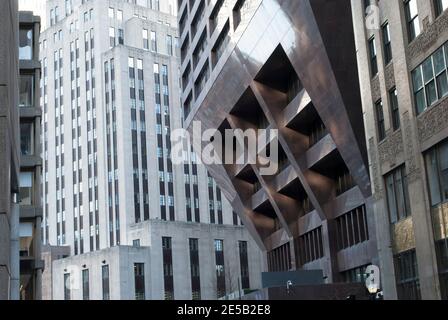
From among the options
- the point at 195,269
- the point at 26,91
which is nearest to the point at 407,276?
the point at 26,91

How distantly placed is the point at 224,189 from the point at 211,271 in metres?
28.2

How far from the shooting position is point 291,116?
160 ft

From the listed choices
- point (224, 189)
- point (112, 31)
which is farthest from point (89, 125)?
point (224, 189)

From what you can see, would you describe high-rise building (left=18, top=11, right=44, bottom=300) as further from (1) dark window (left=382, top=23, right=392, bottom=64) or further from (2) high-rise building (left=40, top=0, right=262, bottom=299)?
(2) high-rise building (left=40, top=0, right=262, bottom=299)

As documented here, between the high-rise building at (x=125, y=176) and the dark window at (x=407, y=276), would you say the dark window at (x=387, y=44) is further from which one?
the high-rise building at (x=125, y=176)

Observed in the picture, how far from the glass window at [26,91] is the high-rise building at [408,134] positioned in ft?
61.0

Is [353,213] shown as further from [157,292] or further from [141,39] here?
[141,39]

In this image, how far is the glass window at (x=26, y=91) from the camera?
40312mm

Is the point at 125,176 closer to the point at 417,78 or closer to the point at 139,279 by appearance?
the point at 139,279

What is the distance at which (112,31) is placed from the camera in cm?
11781

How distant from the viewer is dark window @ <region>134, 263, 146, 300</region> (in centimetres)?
8656

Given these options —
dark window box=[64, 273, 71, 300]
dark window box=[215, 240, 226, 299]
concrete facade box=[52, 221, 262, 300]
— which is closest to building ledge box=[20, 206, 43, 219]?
concrete facade box=[52, 221, 262, 300]
